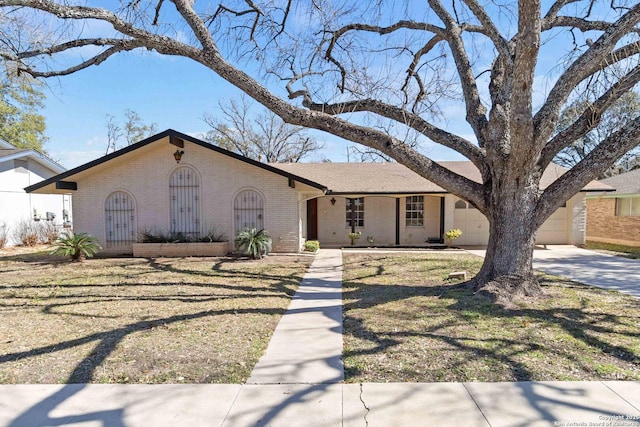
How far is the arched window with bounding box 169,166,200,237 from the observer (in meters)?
12.6

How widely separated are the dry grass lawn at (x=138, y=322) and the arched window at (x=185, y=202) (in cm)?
323

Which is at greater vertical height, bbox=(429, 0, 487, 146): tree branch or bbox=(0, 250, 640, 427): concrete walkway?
bbox=(429, 0, 487, 146): tree branch

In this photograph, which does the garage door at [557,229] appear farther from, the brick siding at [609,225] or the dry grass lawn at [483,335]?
the dry grass lawn at [483,335]

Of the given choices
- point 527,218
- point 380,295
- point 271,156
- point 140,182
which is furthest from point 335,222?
point 271,156

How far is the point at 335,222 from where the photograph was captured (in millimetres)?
15727

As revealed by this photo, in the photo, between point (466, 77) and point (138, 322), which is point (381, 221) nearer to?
point (466, 77)

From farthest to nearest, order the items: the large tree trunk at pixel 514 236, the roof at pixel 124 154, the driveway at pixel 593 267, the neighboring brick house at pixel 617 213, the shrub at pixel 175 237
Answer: the neighboring brick house at pixel 617 213, the shrub at pixel 175 237, the roof at pixel 124 154, the driveway at pixel 593 267, the large tree trunk at pixel 514 236

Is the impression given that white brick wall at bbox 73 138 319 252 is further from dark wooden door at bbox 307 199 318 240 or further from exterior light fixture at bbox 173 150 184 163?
dark wooden door at bbox 307 199 318 240

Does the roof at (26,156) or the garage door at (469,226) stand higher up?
the roof at (26,156)

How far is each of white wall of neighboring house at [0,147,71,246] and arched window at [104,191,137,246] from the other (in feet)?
23.5

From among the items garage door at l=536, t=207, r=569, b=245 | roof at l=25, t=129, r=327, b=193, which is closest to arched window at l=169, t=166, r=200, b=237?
roof at l=25, t=129, r=327, b=193

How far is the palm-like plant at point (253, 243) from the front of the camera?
11.2 meters

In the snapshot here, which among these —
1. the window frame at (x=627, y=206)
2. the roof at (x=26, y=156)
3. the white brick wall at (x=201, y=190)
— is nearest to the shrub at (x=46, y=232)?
the roof at (x=26, y=156)

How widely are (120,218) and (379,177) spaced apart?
1096cm
